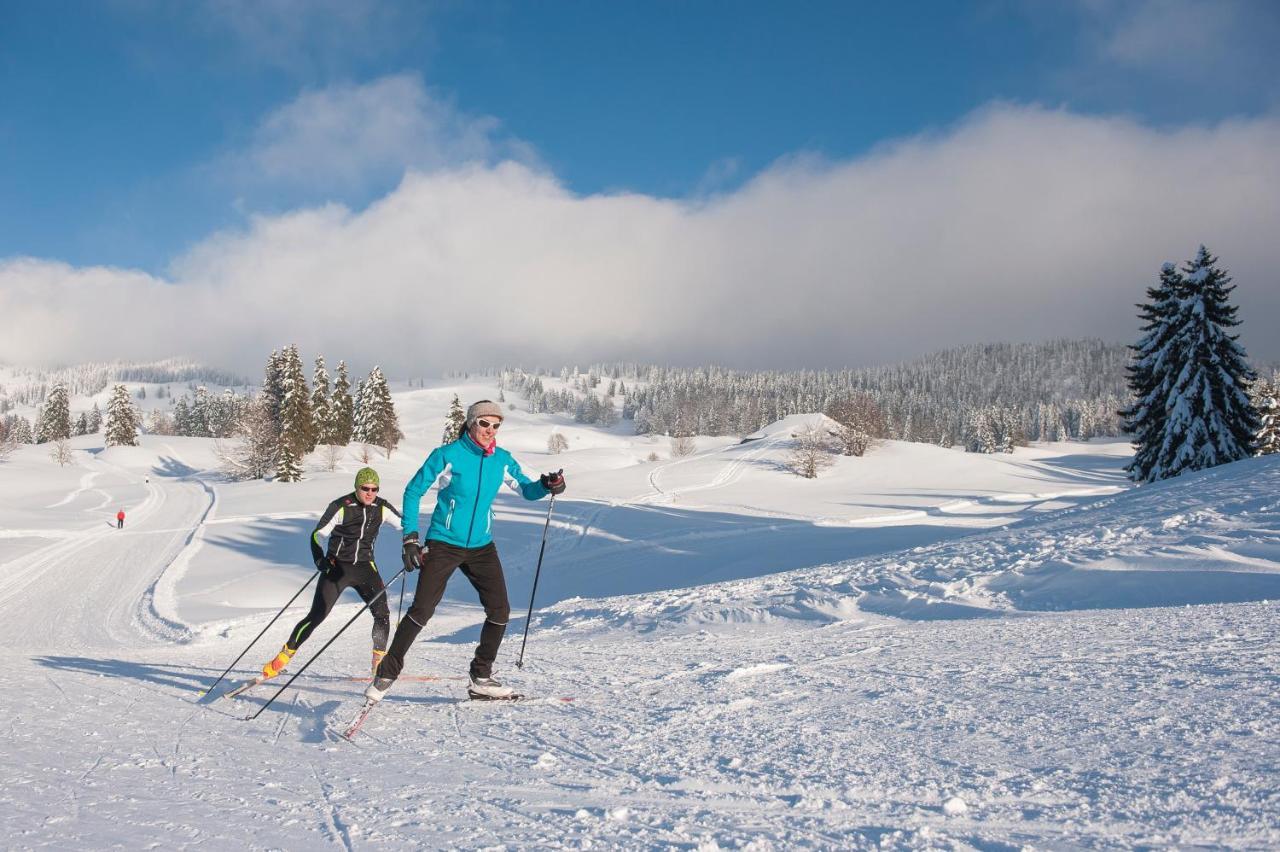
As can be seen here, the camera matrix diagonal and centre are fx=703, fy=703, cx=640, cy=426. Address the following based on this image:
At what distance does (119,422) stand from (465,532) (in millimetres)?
86078

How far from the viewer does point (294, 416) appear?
2188 inches

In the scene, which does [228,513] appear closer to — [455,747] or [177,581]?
[177,581]

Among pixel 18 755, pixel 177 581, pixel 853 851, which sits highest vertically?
pixel 853 851

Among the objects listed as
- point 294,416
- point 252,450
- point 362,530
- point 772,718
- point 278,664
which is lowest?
point 278,664

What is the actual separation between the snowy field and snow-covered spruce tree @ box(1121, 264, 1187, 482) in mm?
16054

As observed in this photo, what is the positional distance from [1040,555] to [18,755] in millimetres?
10306

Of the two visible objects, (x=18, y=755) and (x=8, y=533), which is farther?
(x=8, y=533)

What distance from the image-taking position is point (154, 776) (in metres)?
3.64

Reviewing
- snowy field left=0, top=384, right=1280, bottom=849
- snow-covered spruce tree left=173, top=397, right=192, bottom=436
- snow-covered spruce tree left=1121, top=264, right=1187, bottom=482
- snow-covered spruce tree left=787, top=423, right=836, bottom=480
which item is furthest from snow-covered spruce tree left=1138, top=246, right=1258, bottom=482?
snow-covered spruce tree left=173, top=397, right=192, bottom=436

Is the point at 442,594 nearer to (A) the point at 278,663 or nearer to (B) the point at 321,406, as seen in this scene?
(A) the point at 278,663

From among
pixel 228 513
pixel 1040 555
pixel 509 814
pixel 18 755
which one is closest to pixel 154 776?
pixel 18 755

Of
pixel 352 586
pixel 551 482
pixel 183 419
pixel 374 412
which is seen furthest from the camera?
pixel 183 419

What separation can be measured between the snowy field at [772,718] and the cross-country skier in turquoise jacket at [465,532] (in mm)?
486

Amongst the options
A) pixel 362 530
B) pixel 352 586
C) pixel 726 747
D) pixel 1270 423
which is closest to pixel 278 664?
pixel 352 586
